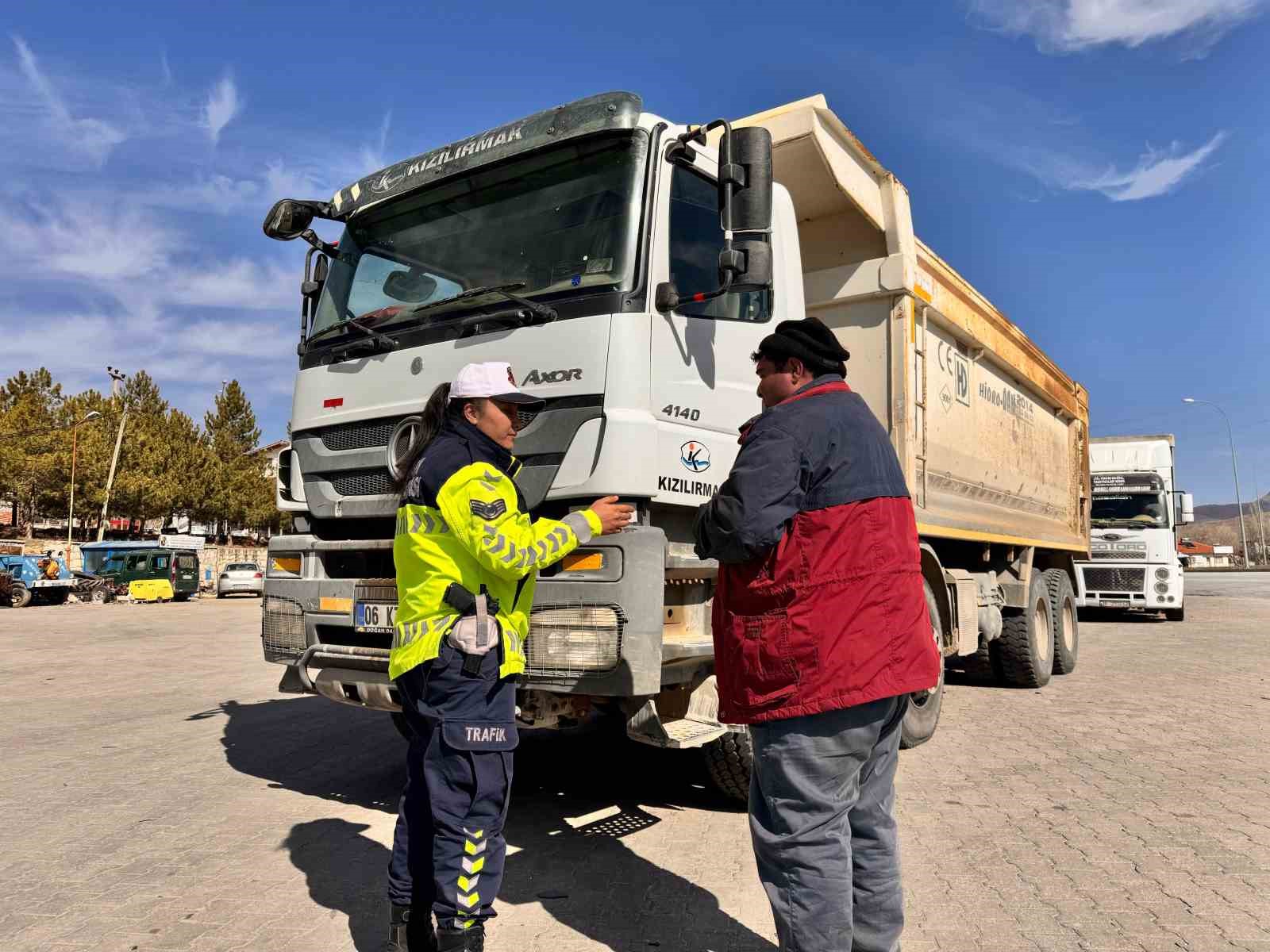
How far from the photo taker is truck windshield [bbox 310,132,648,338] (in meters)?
4.05

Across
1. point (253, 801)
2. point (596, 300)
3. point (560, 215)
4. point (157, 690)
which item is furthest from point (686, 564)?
point (157, 690)

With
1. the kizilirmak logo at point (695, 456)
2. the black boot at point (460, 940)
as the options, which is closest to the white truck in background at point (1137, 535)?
the kizilirmak logo at point (695, 456)

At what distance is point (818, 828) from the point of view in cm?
237

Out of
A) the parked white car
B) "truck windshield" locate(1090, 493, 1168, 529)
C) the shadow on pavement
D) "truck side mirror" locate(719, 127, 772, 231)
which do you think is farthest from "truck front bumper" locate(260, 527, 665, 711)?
the parked white car

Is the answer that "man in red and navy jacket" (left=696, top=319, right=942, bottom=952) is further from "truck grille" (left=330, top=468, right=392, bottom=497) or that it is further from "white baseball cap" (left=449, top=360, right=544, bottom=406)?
"truck grille" (left=330, top=468, right=392, bottom=497)

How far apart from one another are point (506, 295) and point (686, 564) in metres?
1.43

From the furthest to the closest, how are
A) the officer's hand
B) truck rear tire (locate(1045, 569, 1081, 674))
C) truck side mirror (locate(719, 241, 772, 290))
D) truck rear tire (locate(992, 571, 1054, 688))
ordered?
truck rear tire (locate(1045, 569, 1081, 674)) < truck rear tire (locate(992, 571, 1054, 688)) < truck side mirror (locate(719, 241, 772, 290)) < the officer's hand

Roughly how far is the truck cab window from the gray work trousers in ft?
7.04

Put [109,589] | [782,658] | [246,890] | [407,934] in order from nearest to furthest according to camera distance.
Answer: [782,658], [407,934], [246,890], [109,589]

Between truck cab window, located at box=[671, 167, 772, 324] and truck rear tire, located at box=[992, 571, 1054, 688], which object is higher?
truck cab window, located at box=[671, 167, 772, 324]

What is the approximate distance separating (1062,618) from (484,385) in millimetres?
8794

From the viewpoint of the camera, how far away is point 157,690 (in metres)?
9.55

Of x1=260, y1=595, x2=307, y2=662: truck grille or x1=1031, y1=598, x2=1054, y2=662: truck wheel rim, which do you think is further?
x1=1031, y1=598, x2=1054, y2=662: truck wheel rim

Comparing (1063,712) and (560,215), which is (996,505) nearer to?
(1063,712)
